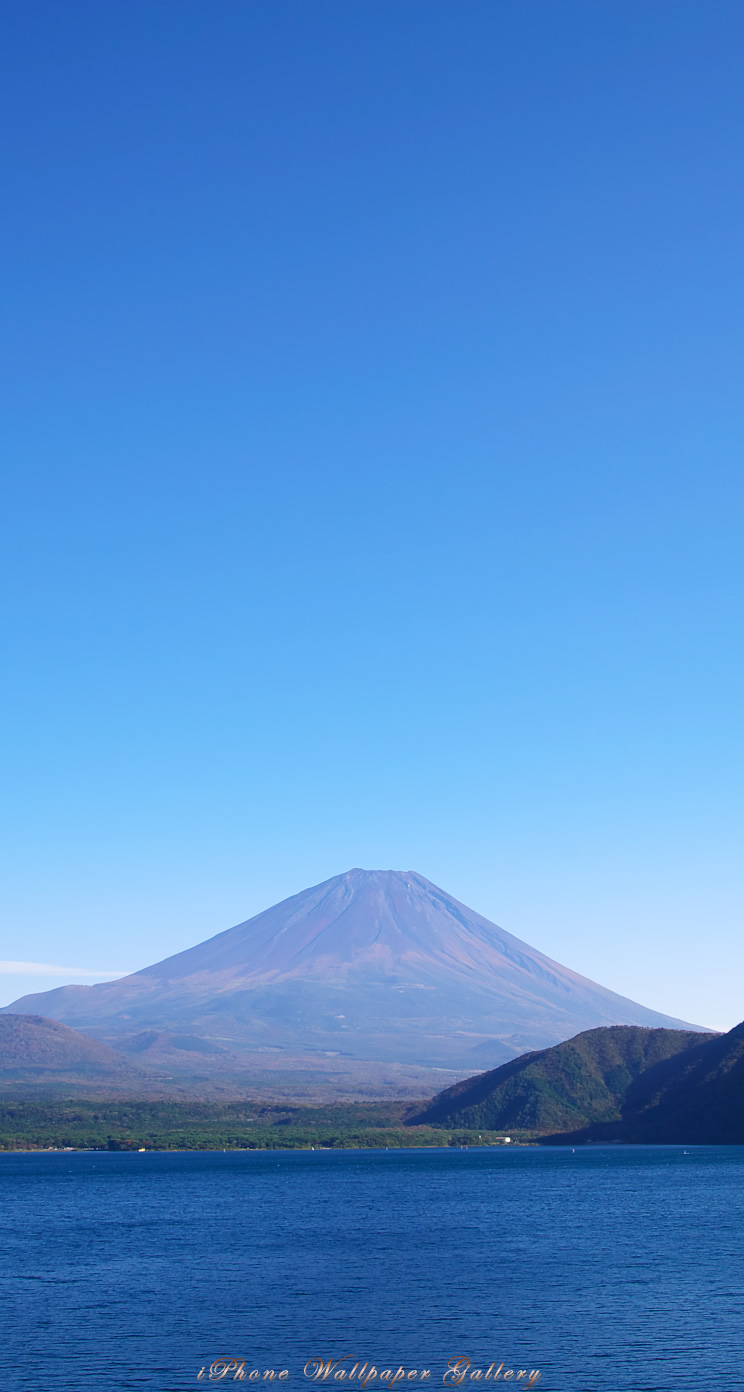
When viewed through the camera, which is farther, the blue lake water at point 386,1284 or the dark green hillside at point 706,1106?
the dark green hillside at point 706,1106

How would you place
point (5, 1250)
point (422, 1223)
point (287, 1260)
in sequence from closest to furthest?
point (287, 1260)
point (5, 1250)
point (422, 1223)

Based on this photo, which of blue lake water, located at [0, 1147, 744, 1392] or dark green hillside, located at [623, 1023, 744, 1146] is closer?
blue lake water, located at [0, 1147, 744, 1392]

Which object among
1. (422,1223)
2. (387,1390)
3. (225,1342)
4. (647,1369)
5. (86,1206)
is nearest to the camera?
(387,1390)

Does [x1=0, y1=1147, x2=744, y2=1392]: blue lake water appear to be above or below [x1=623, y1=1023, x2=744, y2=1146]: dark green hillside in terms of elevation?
below

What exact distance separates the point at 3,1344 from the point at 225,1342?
27.3 ft

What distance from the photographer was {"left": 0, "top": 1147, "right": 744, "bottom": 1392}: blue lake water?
40594 millimetres

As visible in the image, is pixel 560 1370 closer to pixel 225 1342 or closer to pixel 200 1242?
pixel 225 1342

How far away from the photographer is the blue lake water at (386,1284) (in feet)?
133

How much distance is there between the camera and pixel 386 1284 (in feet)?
182

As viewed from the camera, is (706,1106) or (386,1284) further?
(706,1106)

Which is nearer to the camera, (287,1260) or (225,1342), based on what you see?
(225,1342)

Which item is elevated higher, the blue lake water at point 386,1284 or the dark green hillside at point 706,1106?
the dark green hillside at point 706,1106

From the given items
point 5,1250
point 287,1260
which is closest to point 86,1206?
point 5,1250

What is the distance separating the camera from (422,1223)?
84.9 metres
